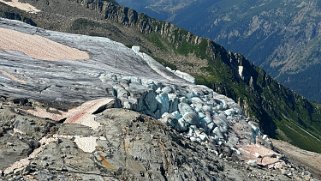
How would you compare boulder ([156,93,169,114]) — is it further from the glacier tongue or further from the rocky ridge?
the rocky ridge

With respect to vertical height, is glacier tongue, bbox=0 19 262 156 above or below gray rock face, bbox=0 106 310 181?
above

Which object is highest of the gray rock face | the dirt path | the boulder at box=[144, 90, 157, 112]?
the boulder at box=[144, 90, 157, 112]

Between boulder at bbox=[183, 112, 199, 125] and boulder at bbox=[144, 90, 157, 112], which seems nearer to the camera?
boulder at bbox=[144, 90, 157, 112]

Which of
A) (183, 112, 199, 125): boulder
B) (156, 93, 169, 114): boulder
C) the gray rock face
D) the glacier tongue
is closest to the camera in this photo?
the gray rock face

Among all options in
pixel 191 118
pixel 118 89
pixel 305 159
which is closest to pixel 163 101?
pixel 191 118

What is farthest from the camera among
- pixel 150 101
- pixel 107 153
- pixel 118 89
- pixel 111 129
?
pixel 150 101

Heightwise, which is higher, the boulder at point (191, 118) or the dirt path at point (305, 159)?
the boulder at point (191, 118)

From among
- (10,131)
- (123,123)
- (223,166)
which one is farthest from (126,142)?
(223,166)

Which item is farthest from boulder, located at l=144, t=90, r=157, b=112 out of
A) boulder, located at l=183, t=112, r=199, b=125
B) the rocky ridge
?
boulder, located at l=183, t=112, r=199, b=125

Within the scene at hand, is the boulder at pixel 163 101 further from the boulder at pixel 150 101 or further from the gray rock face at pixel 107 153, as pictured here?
the gray rock face at pixel 107 153

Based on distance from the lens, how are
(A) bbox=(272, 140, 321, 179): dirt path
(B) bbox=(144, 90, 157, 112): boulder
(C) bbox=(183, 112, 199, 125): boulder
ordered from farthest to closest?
(A) bbox=(272, 140, 321, 179): dirt path → (C) bbox=(183, 112, 199, 125): boulder → (B) bbox=(144, 90, 157, 112): boulder

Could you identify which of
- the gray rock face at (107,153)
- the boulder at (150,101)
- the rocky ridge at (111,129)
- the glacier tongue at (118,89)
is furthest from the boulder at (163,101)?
the gray rock face at (107,153)

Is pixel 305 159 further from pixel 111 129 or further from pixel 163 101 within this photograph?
pixel 111 129
